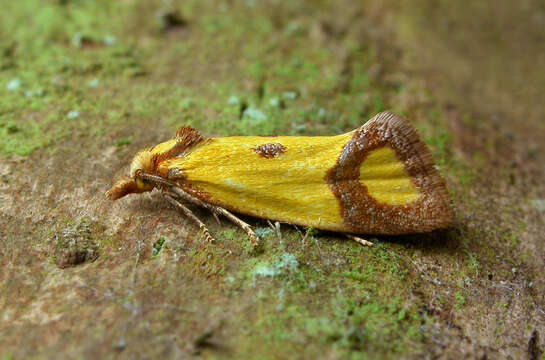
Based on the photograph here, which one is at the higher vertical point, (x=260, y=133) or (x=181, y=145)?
(x=181, y=145)

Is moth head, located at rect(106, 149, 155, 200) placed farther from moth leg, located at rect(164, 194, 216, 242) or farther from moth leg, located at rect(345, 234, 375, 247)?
moth leg, located at rect(345, 234, 375, 247)

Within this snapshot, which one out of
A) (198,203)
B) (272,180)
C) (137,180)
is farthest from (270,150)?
(137,180)

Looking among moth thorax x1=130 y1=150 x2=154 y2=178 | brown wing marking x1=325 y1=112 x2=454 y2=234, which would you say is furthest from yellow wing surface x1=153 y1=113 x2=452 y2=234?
moth thorax x1=130 y1=150 x2=154 y2=178

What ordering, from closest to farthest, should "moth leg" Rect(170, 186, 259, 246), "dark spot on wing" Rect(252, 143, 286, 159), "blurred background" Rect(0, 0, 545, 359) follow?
"blurred background" Rect(0, 0, 545, 359)
"moth leg" Rect(170, 186, 259, 246)
"dark spot on wing" Rect(252, 143, 286, 159)

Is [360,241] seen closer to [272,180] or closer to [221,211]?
[272,180]

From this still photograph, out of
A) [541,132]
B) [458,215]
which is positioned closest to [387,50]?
[541,132]

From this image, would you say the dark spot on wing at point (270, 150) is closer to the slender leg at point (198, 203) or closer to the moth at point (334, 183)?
the moth at point (334, 183)
